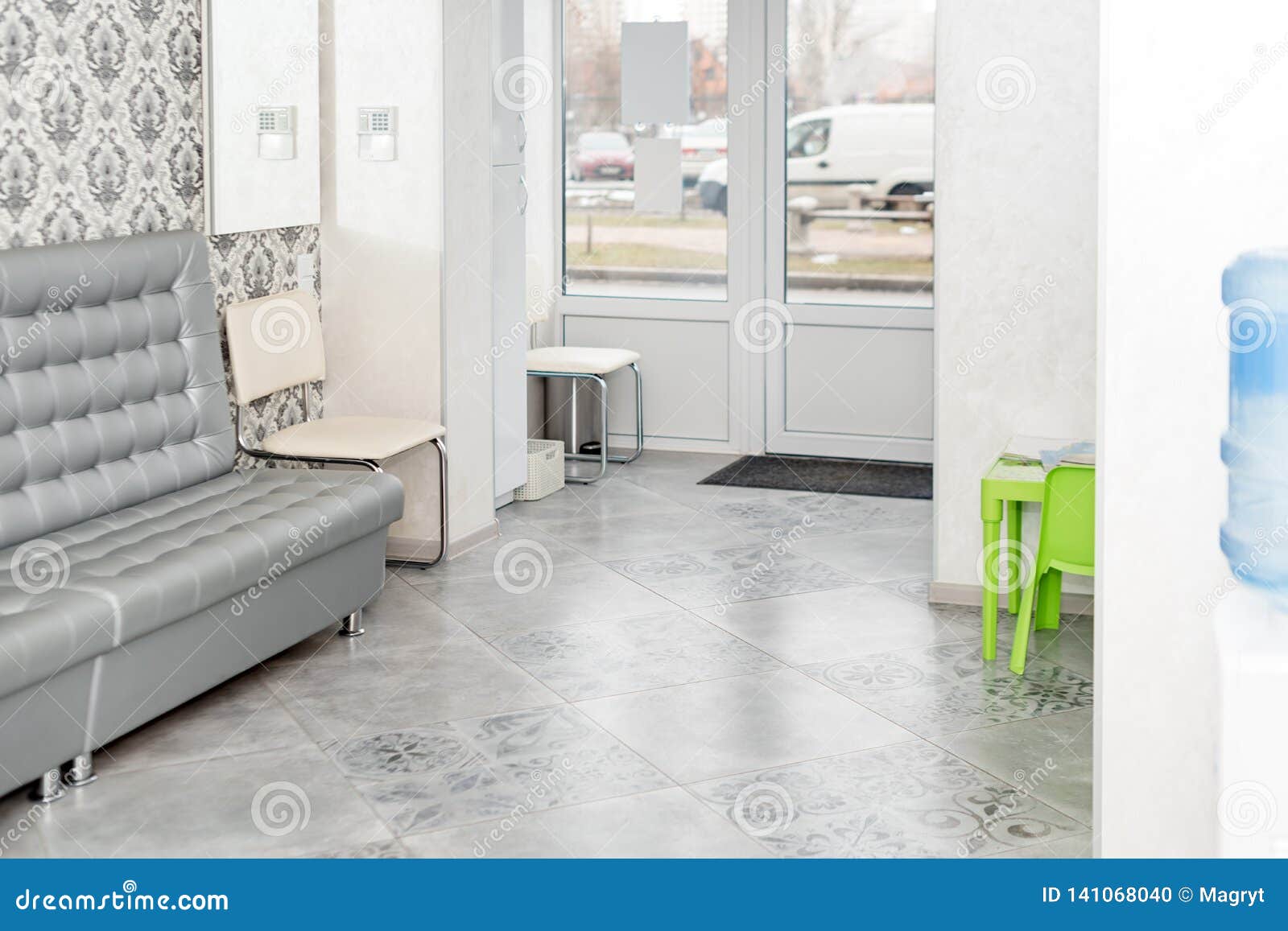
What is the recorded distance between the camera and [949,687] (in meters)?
4.12

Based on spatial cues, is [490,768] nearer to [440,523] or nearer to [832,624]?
[832,624]

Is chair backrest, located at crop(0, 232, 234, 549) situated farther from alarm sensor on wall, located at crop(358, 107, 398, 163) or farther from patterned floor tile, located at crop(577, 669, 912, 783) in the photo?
patterned floor tile, located at crop(577, 669, 912, 783)

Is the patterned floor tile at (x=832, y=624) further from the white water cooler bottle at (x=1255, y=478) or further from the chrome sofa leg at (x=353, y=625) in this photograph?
the white water cooler bottle at (x=1255, y=478)

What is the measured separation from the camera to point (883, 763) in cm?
357

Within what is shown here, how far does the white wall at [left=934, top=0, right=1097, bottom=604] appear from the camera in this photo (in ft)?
14.9

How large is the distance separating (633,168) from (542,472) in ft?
5.96

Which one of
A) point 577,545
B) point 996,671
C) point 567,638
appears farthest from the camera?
point 577,545

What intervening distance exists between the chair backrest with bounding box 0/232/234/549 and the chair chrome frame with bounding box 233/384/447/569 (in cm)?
28

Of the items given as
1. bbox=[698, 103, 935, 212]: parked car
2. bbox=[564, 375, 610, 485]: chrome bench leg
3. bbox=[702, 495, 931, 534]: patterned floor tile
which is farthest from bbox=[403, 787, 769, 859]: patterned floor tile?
bbox=[698, 103, 935, 212]: parked car

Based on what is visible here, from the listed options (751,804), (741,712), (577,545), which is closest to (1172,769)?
(751,804)

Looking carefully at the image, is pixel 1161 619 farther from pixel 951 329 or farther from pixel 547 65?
pixel 547 65

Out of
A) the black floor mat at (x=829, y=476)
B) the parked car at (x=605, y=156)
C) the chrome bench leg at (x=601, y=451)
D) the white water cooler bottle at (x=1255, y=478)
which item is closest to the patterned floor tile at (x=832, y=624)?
the black floor mat at (x=829, y=476)

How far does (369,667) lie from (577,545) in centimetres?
150

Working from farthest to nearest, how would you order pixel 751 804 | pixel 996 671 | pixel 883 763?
pixel 996 671
pixel 883 763
pixel 751 804
